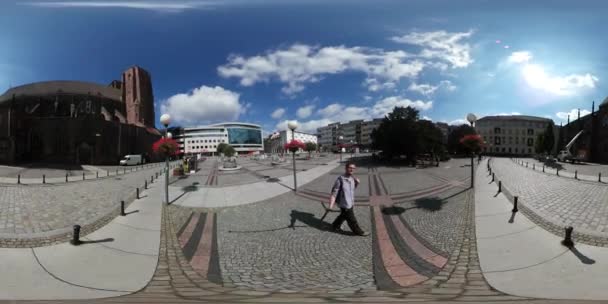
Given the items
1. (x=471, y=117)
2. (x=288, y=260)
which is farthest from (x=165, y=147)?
(x=471, y=117)

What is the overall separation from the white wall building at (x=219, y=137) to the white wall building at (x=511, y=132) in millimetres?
73887

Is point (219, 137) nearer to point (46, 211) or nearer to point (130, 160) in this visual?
point (130, 160)

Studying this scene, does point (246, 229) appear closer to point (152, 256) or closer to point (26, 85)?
point (152, 256)

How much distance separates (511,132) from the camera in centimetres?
7525

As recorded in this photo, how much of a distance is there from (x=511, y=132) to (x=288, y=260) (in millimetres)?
92630

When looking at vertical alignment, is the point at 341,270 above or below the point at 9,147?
below

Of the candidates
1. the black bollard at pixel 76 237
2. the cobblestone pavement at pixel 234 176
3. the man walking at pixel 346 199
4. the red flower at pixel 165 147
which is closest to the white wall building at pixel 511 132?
the cobblestone pavement at pixel 234 176

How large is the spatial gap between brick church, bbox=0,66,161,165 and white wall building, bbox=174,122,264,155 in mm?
46034

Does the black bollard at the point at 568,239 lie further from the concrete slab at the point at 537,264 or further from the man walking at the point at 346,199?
the man walking at the point at 346,199

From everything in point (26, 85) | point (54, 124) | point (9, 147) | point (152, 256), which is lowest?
point (152, 256)

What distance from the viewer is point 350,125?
111 meters

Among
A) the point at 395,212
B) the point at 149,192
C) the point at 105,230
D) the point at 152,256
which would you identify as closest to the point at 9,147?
the point at 149,192

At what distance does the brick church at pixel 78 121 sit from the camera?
3172 cm

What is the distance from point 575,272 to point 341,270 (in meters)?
3.34
